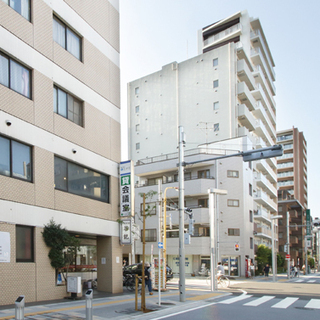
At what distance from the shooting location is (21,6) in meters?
17.0

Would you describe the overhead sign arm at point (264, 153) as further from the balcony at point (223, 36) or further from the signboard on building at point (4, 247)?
the balcony at point (223, 36)

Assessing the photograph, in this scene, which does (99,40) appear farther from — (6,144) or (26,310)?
(26,310)

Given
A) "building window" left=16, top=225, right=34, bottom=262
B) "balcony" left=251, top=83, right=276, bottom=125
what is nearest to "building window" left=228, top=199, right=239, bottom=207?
"balcony" left=251, top=83, right=276, bottom=125

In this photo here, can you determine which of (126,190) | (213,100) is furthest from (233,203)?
(126,190)

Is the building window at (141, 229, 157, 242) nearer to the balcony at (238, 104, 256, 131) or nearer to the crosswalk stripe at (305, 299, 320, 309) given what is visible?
the balcony at (238, 104, 256, 131)

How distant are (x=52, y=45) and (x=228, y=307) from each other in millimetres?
13995

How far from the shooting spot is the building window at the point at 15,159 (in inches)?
604

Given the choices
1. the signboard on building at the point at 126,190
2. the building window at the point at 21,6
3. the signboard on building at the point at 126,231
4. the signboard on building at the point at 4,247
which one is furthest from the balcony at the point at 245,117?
the signboard on building at the point at 4,247

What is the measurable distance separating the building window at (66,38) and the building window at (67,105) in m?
2.38

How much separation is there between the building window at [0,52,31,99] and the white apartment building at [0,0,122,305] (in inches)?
1.6

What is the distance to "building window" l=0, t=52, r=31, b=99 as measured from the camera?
15.8m

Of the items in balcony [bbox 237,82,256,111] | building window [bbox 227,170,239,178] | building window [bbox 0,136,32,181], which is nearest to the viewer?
building window [bbox 0,136,32,181]

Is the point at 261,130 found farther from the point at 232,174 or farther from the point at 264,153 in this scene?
the point at 264,153

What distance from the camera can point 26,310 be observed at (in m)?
13.9
